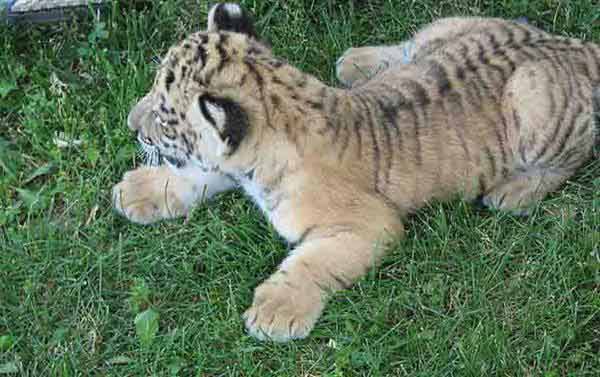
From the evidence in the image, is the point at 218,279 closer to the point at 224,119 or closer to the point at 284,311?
the point at 284,311

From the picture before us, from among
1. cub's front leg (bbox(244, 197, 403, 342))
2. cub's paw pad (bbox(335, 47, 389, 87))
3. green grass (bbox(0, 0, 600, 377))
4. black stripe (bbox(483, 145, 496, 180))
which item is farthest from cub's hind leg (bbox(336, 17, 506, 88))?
cub's front leg (bbox(244, 197, 403, 342))

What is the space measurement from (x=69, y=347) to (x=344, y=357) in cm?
115

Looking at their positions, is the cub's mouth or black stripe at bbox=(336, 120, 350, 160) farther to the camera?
the cub's mouth

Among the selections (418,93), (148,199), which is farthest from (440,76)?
(148,199)

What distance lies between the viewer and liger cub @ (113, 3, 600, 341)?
13.7ft

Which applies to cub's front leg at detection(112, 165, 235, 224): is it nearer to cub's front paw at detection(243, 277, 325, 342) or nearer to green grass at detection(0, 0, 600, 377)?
green grass at detection(0, 0, 600, 377)

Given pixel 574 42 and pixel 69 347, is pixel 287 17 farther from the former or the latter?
pixel 69 347

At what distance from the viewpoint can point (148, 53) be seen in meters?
5.46

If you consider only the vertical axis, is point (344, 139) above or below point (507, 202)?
above

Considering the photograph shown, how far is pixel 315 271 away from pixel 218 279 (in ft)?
1.49

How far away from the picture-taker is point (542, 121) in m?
4.54

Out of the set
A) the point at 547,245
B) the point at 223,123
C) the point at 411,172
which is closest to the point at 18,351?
the point at 223,123

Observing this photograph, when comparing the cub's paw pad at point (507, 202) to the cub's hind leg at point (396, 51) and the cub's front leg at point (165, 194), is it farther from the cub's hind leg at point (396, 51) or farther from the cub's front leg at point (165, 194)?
the cub's front leg at point (165, 194)

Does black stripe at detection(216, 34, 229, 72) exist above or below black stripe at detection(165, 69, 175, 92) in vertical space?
above
